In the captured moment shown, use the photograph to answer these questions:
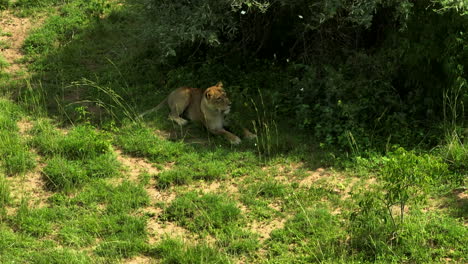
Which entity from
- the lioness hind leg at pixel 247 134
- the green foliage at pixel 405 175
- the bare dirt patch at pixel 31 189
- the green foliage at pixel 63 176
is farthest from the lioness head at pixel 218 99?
the green foliage at pixel 405 175

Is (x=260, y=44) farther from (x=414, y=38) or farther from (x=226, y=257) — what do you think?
(x=226, y=257)

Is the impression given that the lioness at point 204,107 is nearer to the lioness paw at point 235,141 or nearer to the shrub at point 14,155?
the lioness paw at point 235,141

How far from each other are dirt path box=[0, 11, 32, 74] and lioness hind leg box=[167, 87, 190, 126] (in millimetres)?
3764

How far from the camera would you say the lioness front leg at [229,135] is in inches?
358

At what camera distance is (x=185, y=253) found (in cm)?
639

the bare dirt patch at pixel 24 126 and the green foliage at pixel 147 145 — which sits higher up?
the bare dirt patch at pixel 24 126

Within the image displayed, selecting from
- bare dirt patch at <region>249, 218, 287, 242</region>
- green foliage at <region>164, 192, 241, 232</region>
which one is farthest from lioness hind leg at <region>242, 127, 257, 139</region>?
bare dirt patch at <region>249, 218, 287, 242</region>

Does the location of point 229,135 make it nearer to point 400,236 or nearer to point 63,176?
point 63,176

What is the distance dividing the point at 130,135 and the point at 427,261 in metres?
4.92

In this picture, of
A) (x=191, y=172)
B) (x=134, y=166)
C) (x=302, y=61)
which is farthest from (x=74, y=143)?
(x=302, y=61)

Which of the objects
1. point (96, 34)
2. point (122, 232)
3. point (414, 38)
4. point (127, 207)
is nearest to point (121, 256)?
point (122, 232)

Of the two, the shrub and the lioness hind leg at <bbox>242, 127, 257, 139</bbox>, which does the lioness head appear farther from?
the shrub

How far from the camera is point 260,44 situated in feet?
37.8

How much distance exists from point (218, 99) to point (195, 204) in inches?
109
